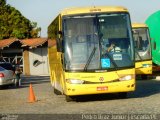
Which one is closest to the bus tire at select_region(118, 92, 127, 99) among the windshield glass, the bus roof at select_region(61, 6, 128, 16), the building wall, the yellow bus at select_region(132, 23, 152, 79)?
the bus roof at select_region(61, 6, 128, 16)

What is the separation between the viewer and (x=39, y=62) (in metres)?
58.4

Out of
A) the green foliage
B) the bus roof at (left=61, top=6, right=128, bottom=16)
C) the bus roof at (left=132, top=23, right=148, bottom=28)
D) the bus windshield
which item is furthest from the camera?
the green foliage

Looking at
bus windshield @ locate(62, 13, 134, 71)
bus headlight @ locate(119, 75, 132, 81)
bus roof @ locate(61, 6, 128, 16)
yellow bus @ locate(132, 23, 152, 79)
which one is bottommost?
yellow bus @ locate(132, 23, 152, 79)

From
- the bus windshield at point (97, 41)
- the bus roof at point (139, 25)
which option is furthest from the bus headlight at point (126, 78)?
the bus roof at point (139, 25)

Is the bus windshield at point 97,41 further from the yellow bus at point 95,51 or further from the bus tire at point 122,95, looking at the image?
the bus tire at point 122,95

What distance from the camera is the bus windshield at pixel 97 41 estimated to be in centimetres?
1756

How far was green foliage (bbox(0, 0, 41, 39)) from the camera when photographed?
77.2 metres

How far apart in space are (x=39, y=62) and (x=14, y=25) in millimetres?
22037

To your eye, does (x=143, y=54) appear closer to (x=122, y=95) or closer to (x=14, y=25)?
(x=122, y=95)

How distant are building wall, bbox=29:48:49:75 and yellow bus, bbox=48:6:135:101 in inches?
1585

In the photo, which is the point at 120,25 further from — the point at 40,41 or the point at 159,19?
the point at 40,41

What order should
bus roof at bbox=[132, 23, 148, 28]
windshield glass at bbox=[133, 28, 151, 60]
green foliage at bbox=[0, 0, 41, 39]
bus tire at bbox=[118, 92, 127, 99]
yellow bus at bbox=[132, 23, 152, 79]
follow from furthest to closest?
1. green foliage at bbox=[0, 0, 41, 39]
2. bus roof at bbox=[132, 23, 148, 28]
3. windshield glass at bbox=[133, 28, 151, 60]
4. yellow bus at bbox=[132, 23, 152, 79]
5. bus tire at bbox=[118, 92, 127, 99]

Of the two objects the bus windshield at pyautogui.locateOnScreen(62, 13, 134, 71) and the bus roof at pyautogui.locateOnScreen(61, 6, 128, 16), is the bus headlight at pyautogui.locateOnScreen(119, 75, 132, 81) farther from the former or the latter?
the bus roof at pyautogui.locateOnScreen(61, 6, 128, 16)

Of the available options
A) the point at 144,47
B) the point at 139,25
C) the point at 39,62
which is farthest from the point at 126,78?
the point at 39,62
